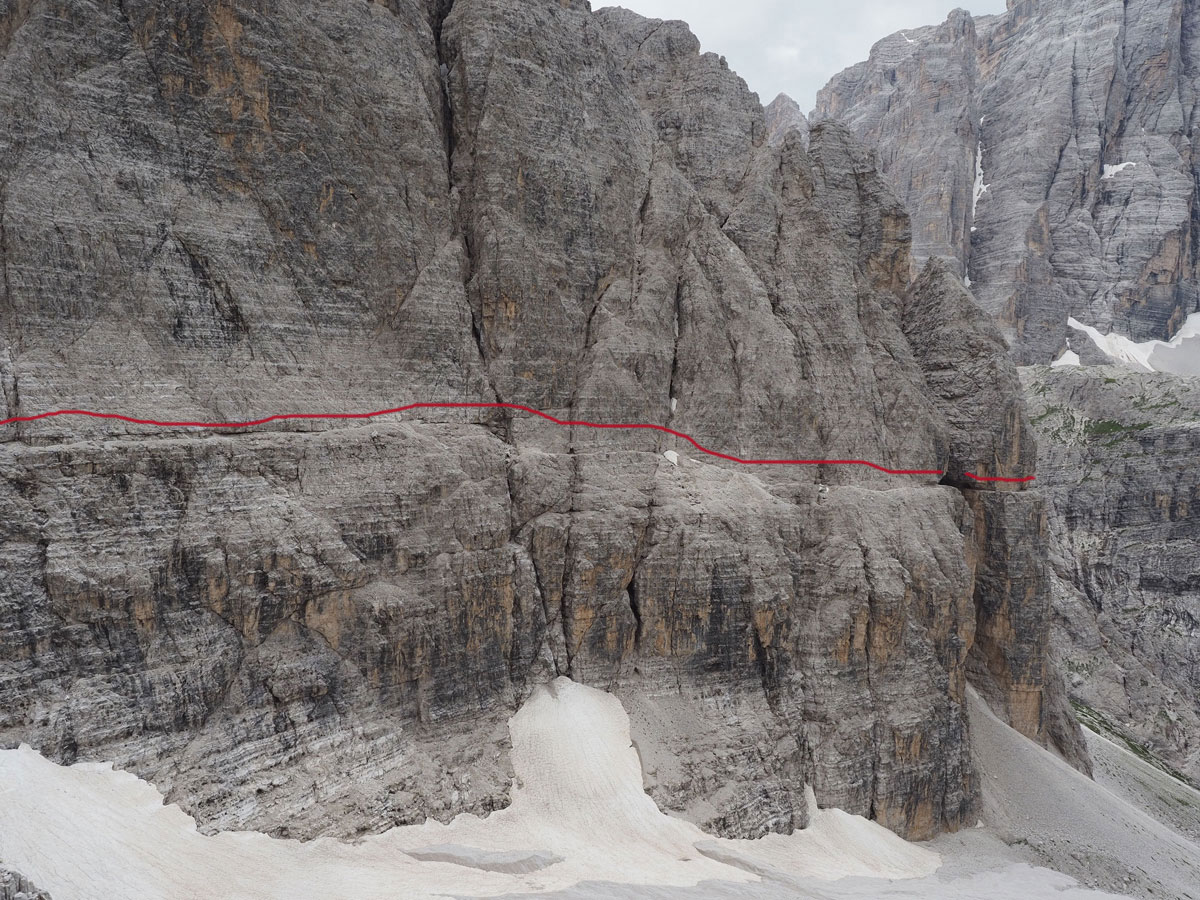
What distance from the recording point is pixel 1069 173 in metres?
80.7

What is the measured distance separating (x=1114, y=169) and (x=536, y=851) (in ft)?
316

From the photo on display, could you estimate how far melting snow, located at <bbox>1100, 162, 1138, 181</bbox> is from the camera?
81.2 meters

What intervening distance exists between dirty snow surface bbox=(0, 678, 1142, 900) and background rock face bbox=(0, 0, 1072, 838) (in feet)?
2.24

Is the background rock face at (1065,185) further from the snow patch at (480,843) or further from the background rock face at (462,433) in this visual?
the snow patch at (480,843)

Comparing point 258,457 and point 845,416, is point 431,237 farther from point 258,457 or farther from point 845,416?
→ point 845,416

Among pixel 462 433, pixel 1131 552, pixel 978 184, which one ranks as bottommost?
pixel 1131 552

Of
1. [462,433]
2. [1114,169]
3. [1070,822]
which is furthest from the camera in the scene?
[1114,169]

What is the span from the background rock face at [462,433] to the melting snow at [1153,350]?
6179 cm

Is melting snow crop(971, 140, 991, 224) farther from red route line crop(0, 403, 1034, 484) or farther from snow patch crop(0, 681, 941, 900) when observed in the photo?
snow patch crop(0, 681, 941, 900)

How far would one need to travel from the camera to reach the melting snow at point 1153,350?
77500 mm

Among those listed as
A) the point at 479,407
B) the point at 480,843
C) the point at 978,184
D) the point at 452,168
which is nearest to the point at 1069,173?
the point at 978,184

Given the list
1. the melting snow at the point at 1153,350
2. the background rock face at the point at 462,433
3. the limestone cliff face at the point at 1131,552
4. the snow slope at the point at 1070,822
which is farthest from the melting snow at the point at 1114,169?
the snow slope at the point at 1070,822

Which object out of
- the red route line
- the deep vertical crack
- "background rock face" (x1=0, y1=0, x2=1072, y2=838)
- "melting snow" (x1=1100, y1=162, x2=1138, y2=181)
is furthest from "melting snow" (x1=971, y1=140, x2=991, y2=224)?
the deep vertical crack

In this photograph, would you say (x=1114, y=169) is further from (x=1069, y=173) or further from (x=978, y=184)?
(x=978, y=184)
